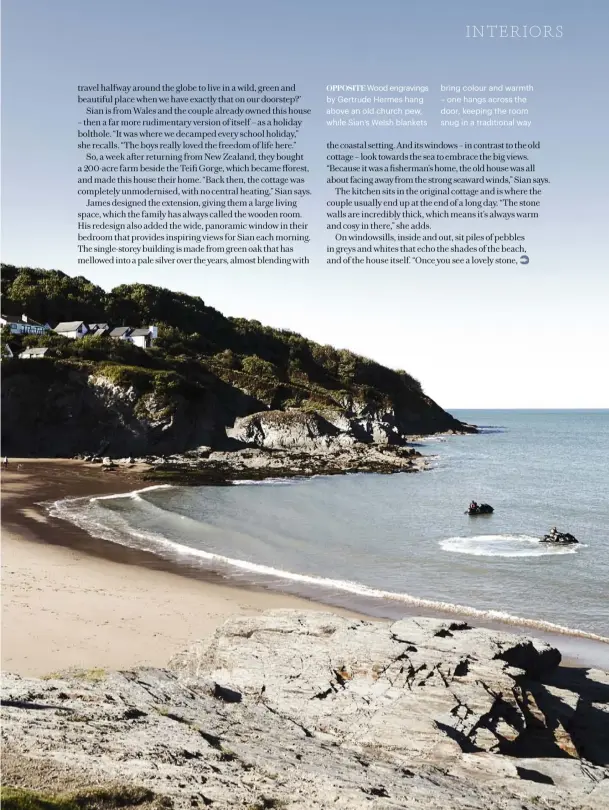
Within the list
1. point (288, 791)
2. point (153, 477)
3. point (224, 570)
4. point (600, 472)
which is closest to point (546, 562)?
point (224, 570)

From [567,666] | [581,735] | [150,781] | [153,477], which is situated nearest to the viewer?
[150,781]

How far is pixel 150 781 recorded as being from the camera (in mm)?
7902

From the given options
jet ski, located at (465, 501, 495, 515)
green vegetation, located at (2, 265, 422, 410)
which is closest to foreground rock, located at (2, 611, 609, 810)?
jet ski, located at (465, 501, 495, 515)

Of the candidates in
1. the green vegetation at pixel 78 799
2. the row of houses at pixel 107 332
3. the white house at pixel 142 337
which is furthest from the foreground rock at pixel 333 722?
the white house at pixel 142 337

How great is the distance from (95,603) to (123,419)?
52.7m

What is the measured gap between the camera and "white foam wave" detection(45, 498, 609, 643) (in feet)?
66.0

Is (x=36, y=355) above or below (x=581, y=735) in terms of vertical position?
above

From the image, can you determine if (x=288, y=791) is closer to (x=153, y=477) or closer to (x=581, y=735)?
(x=581, y=735)

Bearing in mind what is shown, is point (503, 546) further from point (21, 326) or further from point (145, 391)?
point (21, 326)

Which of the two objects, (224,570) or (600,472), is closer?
(224,570)

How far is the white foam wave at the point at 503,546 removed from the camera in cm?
2952

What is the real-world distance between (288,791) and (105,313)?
116 meters

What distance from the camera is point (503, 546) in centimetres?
3136

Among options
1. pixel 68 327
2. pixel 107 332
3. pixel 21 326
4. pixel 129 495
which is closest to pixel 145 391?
pixel 129 495
